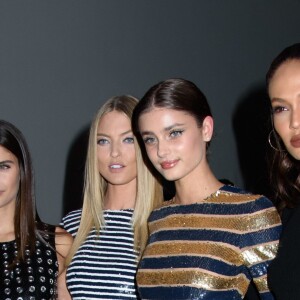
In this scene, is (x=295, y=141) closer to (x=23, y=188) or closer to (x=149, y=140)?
(x=149, y=140)

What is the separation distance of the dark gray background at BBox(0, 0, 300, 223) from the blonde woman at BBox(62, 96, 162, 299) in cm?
76

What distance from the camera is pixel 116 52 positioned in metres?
3.03

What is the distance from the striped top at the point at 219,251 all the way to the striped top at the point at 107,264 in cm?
19

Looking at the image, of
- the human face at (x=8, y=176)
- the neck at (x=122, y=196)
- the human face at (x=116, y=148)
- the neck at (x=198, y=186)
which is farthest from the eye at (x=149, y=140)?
the human face at (x=8, y=176)

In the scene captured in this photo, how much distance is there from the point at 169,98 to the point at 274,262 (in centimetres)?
51

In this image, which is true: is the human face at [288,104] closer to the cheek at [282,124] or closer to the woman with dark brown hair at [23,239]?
the cheek at [282,124]

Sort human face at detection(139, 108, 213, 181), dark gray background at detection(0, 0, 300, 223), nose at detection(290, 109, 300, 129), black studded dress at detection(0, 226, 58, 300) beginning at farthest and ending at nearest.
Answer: dark gray background at detection(0, 0, 300, 223) < black studded dress at detection(0, 226, 58, 300) < human face at detection(139, 108, 213, 181) < nose at detection(290, 109, 300, 129)

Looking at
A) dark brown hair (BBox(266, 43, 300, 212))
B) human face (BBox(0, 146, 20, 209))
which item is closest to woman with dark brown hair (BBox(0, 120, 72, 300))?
human face (BBox(0, 146, 20, 209))

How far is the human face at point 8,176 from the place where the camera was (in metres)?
1.94

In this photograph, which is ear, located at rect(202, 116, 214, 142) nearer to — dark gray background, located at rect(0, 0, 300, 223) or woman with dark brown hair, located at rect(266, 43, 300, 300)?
woman with dark brown hair, located at rect(266, 43, 300, 300)

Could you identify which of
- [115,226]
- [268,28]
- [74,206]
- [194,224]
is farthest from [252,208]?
[268,28]

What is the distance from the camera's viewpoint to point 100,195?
2.10 meters

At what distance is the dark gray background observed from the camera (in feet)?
9.13

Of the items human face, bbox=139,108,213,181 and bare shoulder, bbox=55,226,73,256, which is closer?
human face, bbox=139,108,213,181
